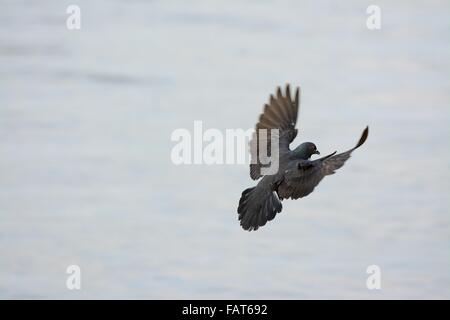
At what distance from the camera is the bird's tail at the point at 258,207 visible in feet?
31.6

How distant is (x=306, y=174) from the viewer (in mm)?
9516

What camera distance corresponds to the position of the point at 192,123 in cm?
1391

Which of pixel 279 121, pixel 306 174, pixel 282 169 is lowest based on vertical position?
pixel 306 174

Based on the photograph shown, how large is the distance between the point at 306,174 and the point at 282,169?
293 millimetres

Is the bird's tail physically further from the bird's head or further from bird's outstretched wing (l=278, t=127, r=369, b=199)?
the bird's head

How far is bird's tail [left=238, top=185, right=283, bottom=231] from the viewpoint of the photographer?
963cm

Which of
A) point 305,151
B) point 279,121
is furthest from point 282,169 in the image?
point 279,121

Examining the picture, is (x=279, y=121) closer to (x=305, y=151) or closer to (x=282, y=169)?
(x=305, y=151)

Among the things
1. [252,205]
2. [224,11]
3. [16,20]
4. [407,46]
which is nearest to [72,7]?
[16,20]

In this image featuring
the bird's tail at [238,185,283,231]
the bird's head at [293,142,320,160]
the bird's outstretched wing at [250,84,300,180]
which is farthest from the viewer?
the bird's outstretched wing at [250,84,300,180]

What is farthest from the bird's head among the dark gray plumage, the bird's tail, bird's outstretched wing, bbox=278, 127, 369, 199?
the bird's tail

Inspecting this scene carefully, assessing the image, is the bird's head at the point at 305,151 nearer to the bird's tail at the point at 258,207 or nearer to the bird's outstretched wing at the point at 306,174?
the bird's outstretched wing at the point at 306,174

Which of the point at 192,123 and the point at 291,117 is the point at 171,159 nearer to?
the point at 192,123

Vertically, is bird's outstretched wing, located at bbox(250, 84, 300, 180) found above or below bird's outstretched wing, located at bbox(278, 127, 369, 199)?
above
